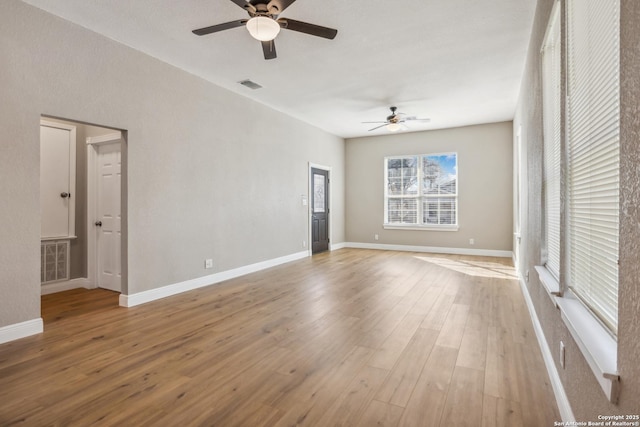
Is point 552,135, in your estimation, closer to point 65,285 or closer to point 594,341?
point 594,341

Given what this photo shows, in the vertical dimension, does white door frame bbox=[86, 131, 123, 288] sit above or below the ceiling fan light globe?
below

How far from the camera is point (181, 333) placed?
305cm

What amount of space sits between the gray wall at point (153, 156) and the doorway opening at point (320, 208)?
2.02 ft

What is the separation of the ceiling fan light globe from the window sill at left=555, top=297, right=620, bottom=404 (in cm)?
275

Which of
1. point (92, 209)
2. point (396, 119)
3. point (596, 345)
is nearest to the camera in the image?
point (596, 345)

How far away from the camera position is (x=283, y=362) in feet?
8.07

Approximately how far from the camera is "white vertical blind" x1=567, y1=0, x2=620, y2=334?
123 cm

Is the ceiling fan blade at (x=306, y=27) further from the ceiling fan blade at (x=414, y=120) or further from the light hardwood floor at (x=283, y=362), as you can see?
the ceiling fan blade at (x=414, y=120)

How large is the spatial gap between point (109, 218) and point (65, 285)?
113 cm

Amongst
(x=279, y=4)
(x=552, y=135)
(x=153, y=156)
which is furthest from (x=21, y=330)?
(x=552, y=135)

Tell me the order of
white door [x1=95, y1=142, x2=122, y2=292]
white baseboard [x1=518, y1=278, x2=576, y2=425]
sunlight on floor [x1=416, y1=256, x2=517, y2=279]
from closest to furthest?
white baseboard [x1=518, y1=278, x2=576, y2=425] < white door [x1=95, y1=142, x2=122, y2=292] < sunlight on floor [x1=416, y1=256, x2=517, y2=279]

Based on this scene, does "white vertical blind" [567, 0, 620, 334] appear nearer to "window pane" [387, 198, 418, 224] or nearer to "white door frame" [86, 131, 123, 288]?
"white door frame" [86, 131, 123, 288]

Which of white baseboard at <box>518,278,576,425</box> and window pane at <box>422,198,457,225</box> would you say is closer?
white baseboard at <box>518,278,576,425</box>

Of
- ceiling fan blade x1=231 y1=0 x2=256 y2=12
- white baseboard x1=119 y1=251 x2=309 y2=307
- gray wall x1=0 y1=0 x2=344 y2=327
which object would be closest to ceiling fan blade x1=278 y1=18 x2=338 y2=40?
ceiling fan blade x1=231 y1=0 x2=256 y2=12
